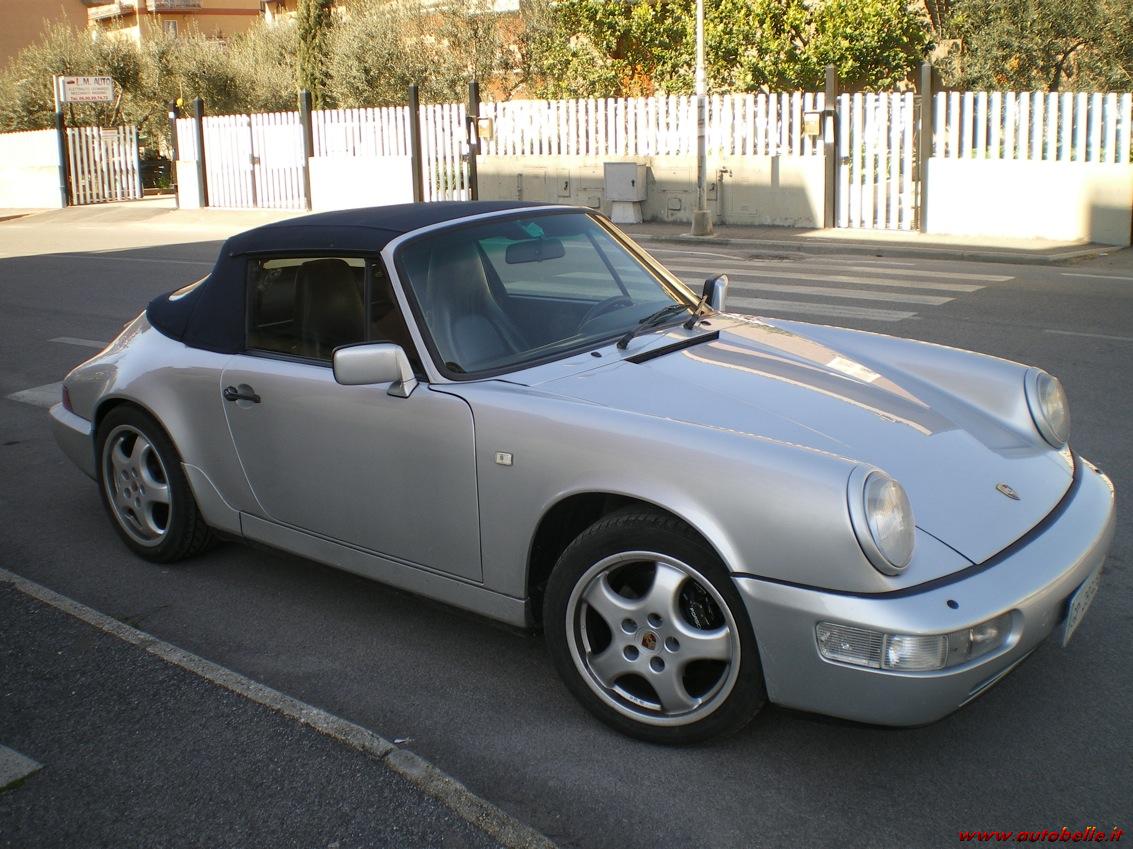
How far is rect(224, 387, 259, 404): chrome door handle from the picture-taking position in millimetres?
4371

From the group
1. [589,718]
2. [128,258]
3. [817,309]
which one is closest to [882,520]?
[589,718]

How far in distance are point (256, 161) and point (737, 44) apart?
12.7 metres

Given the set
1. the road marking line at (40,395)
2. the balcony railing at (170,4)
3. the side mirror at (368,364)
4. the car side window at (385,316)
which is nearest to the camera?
the side mirror at (368,364)

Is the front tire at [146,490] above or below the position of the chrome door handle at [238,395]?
below

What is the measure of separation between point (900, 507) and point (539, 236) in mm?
1956

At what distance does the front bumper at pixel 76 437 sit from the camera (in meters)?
5.25

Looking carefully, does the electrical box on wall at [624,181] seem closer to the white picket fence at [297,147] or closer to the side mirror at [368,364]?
the white picket fence at [297,147]

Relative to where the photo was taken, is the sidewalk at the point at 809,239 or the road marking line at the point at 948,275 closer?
the road marking line at the point at 948,275

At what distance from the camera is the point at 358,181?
85.6ft

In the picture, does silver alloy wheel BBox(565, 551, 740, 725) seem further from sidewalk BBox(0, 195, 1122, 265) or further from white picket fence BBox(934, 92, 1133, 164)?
white picket fence BBox(934, 92, 1133, 164)

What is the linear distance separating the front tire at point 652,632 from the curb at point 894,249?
13.1 m

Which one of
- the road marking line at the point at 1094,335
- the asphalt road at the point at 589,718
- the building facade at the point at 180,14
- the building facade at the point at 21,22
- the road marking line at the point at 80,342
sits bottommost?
the asphalt road at the point at 589,718

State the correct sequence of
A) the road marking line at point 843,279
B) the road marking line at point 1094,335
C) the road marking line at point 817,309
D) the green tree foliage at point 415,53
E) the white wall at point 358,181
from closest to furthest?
1. the road marking line at point 1094,335
2. the road marking line at point 817,309
3. the road marking line at point 843,279
4. the white wall at point 358,181
5. the green tree foliage at point 415,53

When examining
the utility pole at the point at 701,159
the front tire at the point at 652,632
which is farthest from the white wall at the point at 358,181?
the front tire at the point at 652,632
